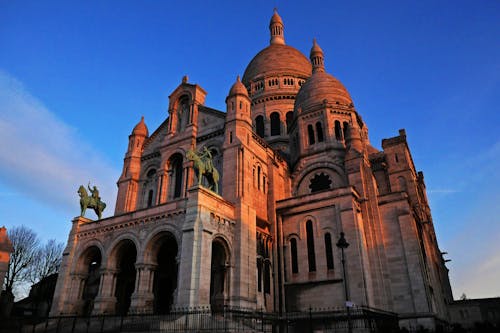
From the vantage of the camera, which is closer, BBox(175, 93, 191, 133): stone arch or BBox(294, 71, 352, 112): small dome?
BBox(175, 93, 191, 133): stone arch

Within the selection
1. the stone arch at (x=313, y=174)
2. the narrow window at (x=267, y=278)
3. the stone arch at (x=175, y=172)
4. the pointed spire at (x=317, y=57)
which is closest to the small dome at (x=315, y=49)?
the pointed spire at (x=317, y=57)

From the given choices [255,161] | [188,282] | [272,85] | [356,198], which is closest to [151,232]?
[188,282]

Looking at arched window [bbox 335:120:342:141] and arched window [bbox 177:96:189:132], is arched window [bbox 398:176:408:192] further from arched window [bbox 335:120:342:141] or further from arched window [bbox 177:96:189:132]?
arched window [bbox 177:96:189:132]

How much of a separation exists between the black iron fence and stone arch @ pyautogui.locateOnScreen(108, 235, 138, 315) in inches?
160

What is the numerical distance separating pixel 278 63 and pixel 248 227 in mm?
33065

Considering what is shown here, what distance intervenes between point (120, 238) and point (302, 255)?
1327 cm

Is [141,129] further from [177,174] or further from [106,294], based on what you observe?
[106,294]

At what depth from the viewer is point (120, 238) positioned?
2522 centimetres

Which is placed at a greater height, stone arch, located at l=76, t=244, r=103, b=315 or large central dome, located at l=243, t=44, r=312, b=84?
large central dome, located at l=243, t=44, r=312, b=84

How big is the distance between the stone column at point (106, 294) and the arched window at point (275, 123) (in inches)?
1073

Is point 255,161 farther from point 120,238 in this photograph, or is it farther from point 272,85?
point 272,85

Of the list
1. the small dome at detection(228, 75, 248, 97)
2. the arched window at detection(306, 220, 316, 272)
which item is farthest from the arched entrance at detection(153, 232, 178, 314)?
the small dome at detection(228, 75, 248, 97)

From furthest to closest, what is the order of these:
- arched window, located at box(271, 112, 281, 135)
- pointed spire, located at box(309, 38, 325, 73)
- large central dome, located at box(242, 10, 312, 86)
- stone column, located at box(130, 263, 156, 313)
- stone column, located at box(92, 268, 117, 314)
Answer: large central dome, located at box(242, 10, 312, 86)
pointed spire, located at box(309, 38, 325, 73)
arched window, located at box(271, 112, 281, 135)
stone column, located at box(92, 268, 117, 314)
stone column, located at box(130, 263, 156, 313)

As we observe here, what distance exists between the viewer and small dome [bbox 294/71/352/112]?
1468 inches
